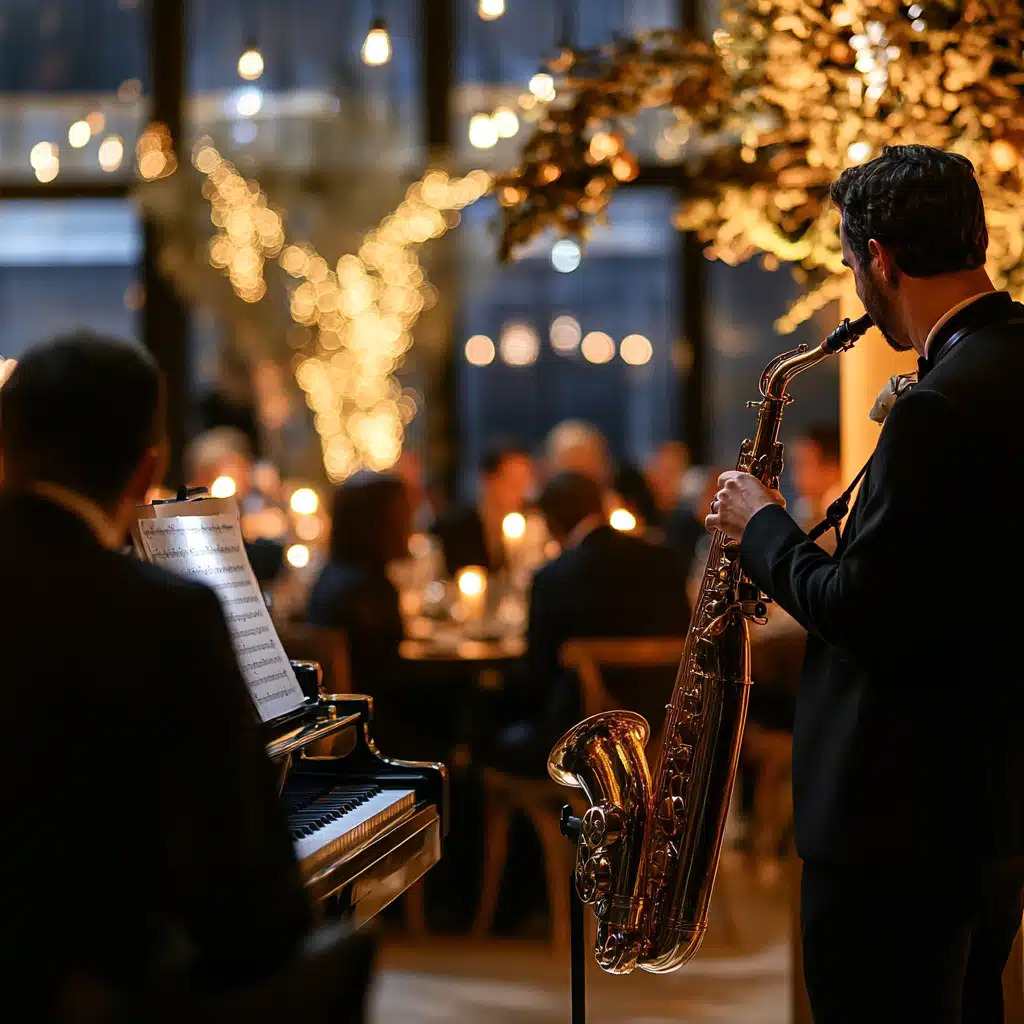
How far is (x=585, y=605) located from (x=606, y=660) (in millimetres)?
261

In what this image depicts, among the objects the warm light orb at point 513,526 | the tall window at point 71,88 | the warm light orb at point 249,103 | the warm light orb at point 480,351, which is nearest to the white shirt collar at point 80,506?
the warm light orb at point 513,526

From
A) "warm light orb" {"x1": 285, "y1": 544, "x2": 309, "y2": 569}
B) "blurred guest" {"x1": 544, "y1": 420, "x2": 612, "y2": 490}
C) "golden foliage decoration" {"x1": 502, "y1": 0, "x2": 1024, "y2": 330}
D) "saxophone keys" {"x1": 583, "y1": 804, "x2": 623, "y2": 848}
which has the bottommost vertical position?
"warm light orb" {"x1": 285, "y1": 544, "x2": 309, "y2": 569}

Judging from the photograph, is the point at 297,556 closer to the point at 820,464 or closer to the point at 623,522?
the point at 623,522

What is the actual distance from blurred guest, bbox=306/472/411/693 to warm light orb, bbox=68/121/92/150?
6011 mm

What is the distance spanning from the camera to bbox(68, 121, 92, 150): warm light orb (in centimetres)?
973

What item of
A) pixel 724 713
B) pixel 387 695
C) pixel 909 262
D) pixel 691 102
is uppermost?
pixel 691 102

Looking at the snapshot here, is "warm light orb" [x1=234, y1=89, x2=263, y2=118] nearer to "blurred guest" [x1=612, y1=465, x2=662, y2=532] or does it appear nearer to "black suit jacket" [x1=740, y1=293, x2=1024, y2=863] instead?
"blurred guest" [x1=612, y1=465, x2=662, y2=532]

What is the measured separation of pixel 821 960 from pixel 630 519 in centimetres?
284

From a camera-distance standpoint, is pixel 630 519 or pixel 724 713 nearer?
pixel 724 713

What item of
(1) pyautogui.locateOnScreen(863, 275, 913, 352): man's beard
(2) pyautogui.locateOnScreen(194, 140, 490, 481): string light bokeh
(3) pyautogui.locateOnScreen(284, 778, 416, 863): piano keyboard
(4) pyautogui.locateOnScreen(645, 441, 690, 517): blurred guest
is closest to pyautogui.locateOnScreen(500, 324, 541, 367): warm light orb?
(2) pyautogui.locateOnScreen(194, 140, 490, 481): string light bokeh

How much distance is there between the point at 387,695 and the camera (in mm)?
4785

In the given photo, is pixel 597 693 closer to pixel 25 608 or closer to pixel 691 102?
pixel 691 102

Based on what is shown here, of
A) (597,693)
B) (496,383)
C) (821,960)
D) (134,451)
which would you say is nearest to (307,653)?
(597,693)

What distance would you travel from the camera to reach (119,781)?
1287 millimetres
